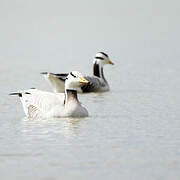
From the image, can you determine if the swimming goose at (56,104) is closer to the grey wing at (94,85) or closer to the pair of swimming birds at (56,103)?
the pair of swimming birds at (56,103)

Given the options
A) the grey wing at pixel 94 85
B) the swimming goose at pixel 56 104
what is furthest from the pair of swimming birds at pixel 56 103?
the grey wing at pixel 94 85

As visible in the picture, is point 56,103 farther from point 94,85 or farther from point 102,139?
point 94,85

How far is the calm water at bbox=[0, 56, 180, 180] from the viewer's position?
9602mm

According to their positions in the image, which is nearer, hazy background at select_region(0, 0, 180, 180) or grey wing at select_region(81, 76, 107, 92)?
hazy background at select_region(0, 0, 180, 180)

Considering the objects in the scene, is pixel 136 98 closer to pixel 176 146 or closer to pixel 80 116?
pixel 80 116

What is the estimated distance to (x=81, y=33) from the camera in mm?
39469

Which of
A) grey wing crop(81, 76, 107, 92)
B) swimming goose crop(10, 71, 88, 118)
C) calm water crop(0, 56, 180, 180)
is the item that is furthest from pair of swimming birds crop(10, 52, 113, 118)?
grey wing crop(81, 76, 107, 92)

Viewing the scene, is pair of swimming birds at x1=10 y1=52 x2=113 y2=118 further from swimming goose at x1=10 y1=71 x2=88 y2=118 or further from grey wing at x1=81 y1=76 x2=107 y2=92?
grey wing at x1=81 y1=76 x2=107 y2=92

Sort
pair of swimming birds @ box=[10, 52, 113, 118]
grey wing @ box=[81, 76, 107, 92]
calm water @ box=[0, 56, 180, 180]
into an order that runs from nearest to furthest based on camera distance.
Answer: calm water @ box=[0, 56, 180, 180] → pair of swimming birds @ box=[10, 52, 113, 118] → grey wing @ box=[81, 76, 107, 92]

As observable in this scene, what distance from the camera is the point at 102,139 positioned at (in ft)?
38.6

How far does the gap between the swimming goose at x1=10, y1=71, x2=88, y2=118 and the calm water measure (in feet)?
0.61

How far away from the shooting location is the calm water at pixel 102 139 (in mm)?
9602

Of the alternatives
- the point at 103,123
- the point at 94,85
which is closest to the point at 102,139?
the point at 103,123

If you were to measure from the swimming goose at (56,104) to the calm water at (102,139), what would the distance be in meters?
0.19
